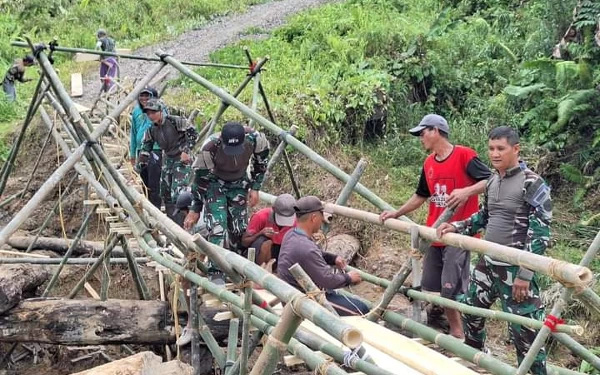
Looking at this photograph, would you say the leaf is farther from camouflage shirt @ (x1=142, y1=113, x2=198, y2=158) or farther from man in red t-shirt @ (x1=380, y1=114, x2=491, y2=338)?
man in red t-shirt @ (x1=380, y1=114, x2=491, y2=338)

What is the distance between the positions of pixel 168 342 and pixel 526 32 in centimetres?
809

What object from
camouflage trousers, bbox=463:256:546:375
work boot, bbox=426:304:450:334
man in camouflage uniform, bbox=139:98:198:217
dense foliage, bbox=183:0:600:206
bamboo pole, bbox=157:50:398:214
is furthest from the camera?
dense foliage, bbox=183:0:600:206

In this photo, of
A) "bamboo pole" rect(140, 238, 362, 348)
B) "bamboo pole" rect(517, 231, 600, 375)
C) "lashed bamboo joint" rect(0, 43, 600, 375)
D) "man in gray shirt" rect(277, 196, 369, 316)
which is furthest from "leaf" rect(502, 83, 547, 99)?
"bamboo pole" rect(517, 231, 600, 375)

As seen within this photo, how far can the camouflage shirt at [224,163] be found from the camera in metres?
5.55

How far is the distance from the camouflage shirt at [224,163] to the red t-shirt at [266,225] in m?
0.24

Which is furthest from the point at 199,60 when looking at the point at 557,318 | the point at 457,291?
the point at 557,318

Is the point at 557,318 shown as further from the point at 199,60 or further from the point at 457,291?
the point at 199,60

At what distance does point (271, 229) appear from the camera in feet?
19.1

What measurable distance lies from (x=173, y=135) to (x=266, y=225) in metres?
1.48

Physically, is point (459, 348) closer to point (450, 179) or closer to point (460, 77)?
point (450, 179)

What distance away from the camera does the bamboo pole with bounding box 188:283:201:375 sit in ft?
16.2

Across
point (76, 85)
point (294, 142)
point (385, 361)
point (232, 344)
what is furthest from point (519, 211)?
point (76, 85)

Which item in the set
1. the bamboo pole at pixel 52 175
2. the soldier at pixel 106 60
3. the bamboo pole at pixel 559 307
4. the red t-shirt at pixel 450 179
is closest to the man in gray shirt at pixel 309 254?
the red t-shirt at pixel 450 179

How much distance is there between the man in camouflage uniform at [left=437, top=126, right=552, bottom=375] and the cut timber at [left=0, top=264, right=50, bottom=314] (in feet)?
10.9
